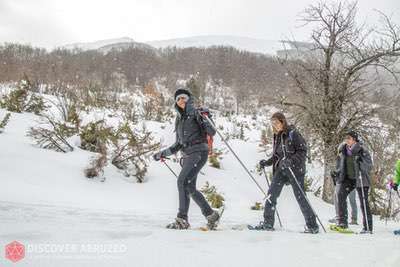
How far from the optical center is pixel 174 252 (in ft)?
9.76

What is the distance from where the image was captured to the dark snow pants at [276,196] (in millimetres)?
4785

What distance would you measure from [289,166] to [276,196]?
1.56 ft

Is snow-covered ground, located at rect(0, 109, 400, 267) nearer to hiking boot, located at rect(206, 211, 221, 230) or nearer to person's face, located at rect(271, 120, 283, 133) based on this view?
hiking boot, located at rect(206, 211, 221, 230)


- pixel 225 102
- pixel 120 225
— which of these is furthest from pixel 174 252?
pixel 225 102

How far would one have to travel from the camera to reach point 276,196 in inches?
194

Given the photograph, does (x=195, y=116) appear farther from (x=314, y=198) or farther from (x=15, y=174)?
(x=314, y=198)

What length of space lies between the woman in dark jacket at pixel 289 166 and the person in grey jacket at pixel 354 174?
130cm

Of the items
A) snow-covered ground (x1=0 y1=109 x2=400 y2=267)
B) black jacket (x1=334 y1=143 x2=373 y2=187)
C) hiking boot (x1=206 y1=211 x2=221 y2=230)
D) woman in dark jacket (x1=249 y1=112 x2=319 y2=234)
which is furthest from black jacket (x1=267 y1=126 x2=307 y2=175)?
black jacket (x1=334 y1=143 x2=373 y2=187)

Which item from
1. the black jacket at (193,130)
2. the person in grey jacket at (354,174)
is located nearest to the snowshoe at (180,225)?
the black jacket at (193,130)

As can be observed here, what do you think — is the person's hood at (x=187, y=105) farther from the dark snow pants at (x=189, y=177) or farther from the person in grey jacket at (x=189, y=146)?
the dark snow pants at (x=189, y=177)

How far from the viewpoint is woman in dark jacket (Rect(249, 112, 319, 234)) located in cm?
478

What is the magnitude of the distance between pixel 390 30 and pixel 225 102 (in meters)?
36.1

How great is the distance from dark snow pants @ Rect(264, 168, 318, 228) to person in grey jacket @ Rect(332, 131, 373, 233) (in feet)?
4.23

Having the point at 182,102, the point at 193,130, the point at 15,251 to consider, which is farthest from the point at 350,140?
the point at 15,251
